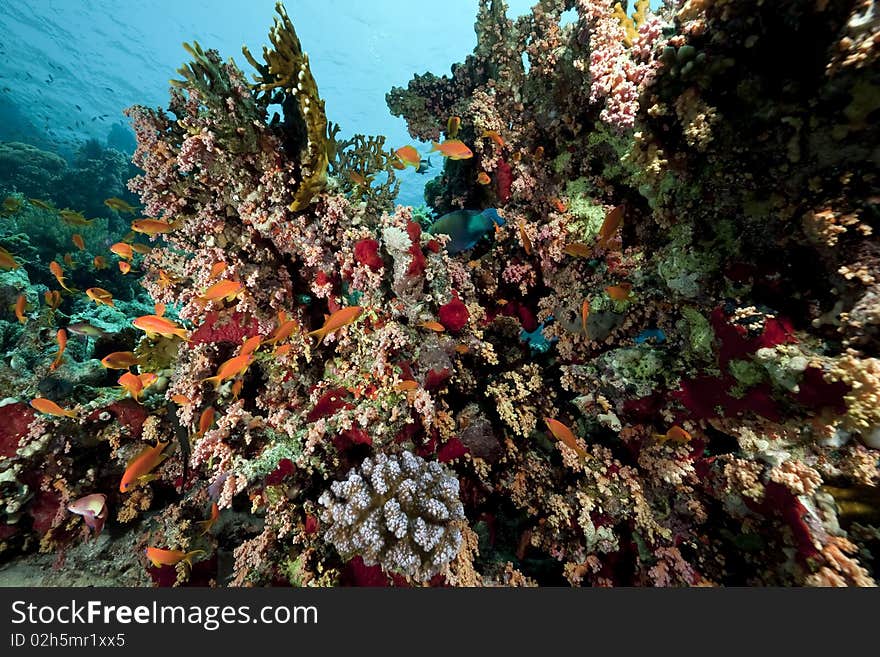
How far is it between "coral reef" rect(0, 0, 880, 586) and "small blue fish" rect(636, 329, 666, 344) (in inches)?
1.4

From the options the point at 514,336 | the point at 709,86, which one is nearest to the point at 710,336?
the point at 709,86

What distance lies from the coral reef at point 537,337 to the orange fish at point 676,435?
0.02 meters

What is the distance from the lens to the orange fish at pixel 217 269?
10.7ft

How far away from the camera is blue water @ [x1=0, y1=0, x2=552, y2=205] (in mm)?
38500

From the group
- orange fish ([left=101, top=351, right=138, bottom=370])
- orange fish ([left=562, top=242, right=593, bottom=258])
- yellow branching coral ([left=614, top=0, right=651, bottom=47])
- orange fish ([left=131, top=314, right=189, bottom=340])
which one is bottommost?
orange fish ([left=101, top=351, right=138, bottom=370])

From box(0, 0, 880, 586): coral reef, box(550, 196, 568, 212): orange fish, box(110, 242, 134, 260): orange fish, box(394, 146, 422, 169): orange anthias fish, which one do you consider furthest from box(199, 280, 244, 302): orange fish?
box(550, 196, 568, 212): orange fish

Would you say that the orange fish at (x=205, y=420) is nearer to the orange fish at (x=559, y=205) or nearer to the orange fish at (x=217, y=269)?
the orange fish at (x=217, y=269)

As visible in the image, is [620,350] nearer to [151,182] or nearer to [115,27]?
[151,182]

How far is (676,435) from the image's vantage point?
276 centimetres

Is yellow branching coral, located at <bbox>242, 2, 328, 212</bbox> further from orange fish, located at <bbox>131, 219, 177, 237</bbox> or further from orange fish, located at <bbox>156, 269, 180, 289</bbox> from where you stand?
orange fish, located at <bbox>156, 269, 180, 289</bbox>

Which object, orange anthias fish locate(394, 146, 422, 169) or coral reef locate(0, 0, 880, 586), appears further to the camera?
orange anthias fish locate(394, 146, 422, 169)

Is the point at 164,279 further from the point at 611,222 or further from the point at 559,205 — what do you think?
the point at 611,222

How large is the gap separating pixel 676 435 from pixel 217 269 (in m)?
4.18

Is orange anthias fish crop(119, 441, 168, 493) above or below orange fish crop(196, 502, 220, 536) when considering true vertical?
above
